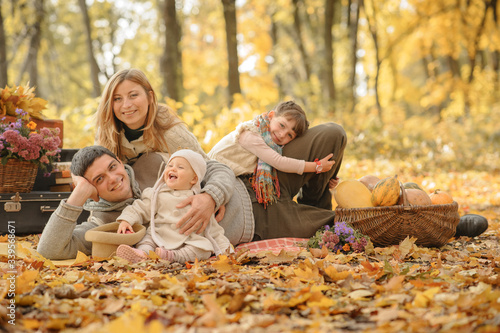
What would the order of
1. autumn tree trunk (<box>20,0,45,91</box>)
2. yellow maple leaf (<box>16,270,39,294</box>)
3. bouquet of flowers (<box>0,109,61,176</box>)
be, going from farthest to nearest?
autumn tree trunk (<box>20,0,45,91</box>)
bouquet of flowers (<box>0,109,61,176</box>)
yellow maple leaf (<box>16,270,39,294</box>)

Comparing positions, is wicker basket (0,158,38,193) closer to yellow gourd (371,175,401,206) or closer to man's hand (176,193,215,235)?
man's hand (176,193,215,235)

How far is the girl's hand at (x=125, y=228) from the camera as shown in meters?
3.07

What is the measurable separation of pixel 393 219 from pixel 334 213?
46 centimetres

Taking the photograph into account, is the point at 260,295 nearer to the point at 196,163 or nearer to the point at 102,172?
the point at 196,163

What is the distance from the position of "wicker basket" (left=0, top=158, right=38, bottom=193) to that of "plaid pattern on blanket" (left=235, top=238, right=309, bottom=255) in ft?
6.77

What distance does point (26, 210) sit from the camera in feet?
13.8

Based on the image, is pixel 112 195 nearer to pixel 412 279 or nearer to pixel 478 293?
pixel 412 279

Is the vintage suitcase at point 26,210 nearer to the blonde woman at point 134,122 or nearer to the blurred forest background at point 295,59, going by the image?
the blonde woman at point 134,122

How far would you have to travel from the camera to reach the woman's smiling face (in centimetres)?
367

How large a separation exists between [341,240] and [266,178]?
709mm

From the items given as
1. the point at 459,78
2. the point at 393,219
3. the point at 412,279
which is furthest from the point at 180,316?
the point at 459,78

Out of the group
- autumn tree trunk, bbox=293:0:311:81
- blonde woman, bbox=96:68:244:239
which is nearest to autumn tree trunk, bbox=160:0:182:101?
blonde woman, bbox=96:68:244:239

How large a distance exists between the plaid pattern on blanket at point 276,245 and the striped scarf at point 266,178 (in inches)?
11.4

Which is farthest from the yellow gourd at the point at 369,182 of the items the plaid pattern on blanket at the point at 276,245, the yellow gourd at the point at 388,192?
the plaid pattern on blanket at the point at 276,245
